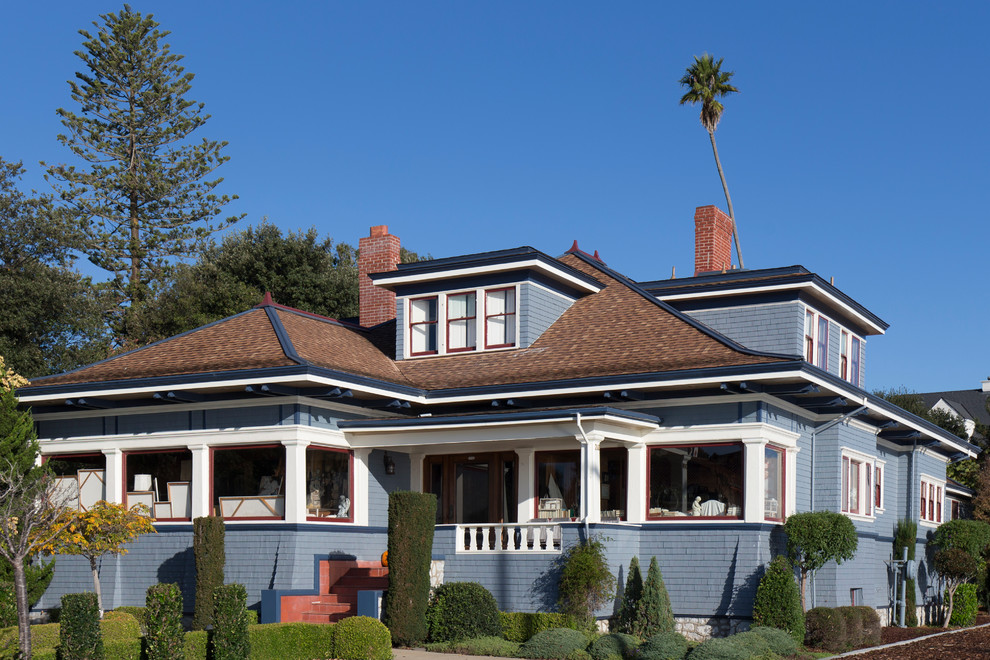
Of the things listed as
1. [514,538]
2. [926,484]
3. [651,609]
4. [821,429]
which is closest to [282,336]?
[514,538]

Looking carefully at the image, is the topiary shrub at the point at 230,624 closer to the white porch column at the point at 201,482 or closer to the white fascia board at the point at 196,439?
the white fascia board at the point at 196,439

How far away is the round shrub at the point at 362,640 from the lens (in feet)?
59.9

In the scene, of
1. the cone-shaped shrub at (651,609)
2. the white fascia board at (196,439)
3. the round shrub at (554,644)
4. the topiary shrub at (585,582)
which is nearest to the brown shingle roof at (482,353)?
the white fascia board at (196,439)

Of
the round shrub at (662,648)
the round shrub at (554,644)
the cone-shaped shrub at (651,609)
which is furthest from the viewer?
the cone-shaped shrub at (651,609)

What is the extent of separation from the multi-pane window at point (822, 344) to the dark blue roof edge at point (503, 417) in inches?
253

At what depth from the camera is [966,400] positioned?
7625 cm

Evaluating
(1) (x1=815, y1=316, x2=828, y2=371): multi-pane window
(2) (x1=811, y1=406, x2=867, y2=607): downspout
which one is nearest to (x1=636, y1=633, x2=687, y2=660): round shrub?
(2) (x1=811, y1=406, x2=867, y2=607): downspout

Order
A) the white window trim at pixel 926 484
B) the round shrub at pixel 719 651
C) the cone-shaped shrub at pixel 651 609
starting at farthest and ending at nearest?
1. the white window trim at pixel 926 484
2. the cone-shaped shrub at pixel 651 609
3. the round shrub at pixel 719 651

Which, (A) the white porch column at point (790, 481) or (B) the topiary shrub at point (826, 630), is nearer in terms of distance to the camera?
(B) the topiary shrub at point (826, 630)

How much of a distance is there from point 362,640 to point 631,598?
504 cm

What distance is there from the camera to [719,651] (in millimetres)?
17656

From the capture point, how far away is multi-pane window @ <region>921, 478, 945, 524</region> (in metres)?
32.4

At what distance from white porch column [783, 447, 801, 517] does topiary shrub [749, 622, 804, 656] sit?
369cm

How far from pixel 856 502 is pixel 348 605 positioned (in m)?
11.8
